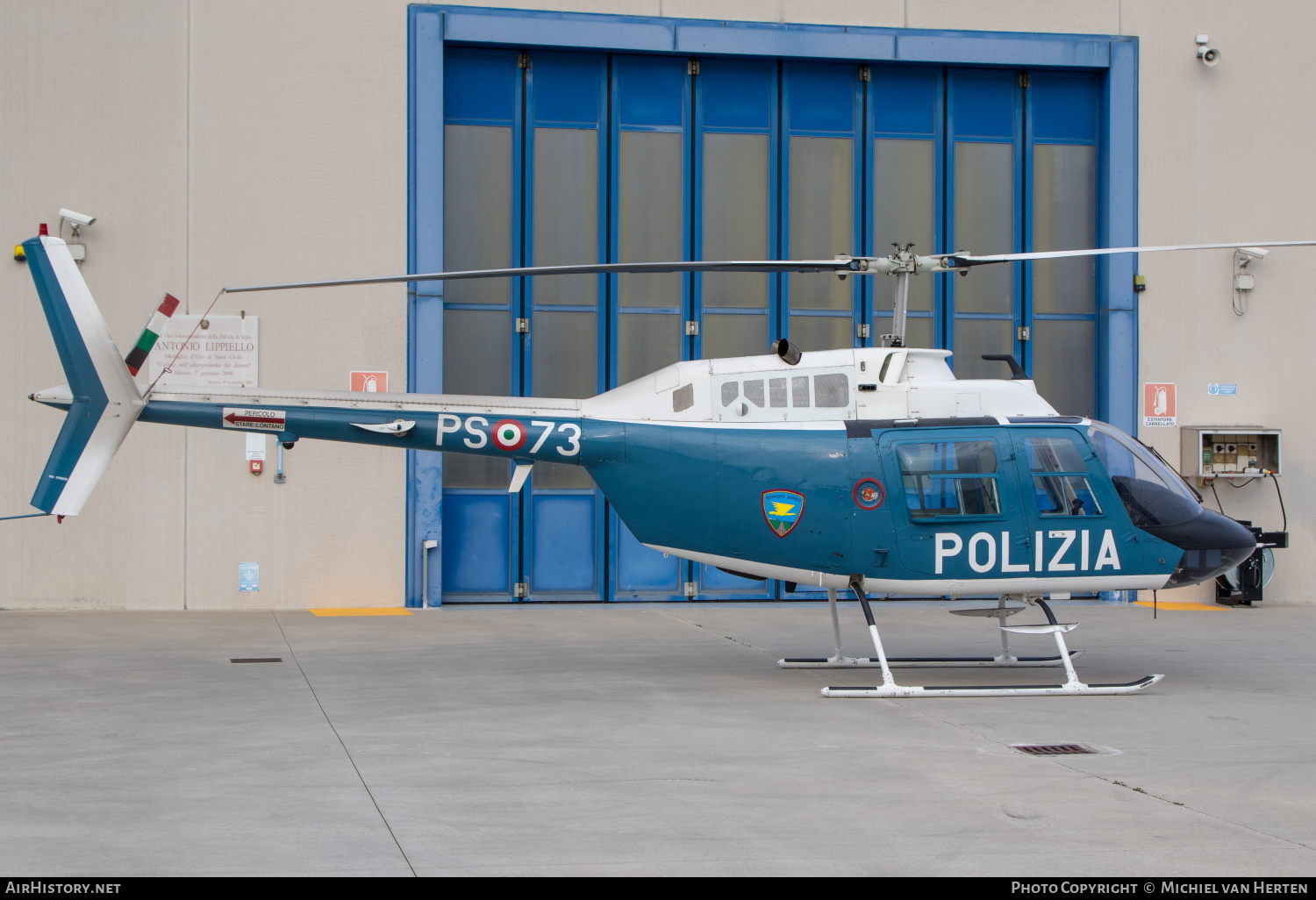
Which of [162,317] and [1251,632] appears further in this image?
[1251,632]

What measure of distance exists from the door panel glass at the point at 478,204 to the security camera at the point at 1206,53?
9.25 m

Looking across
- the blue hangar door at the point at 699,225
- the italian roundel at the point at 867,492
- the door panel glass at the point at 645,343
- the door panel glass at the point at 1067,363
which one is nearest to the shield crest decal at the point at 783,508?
the italian roundel at the point at 867,492

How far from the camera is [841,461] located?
9.83 metres

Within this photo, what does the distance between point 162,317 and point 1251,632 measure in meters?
11.4

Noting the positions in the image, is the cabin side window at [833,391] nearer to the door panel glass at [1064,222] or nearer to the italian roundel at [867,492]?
the italian roundel at [867,492]

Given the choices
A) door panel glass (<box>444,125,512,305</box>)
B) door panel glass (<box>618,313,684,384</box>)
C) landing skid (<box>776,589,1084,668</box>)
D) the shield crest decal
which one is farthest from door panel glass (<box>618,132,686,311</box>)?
the shield crest decal

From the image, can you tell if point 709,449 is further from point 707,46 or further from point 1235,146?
point 1235,146

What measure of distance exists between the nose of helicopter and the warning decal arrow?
276 inches

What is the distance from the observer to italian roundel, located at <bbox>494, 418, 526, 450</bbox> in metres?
10.1

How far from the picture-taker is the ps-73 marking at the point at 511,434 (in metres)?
10.1

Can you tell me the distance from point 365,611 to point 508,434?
5.69m

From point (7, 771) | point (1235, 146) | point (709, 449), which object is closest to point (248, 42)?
point (709, 449)

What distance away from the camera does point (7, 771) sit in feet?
22.3

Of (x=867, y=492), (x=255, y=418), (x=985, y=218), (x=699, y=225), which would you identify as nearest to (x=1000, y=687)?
(x=867, y=492)
